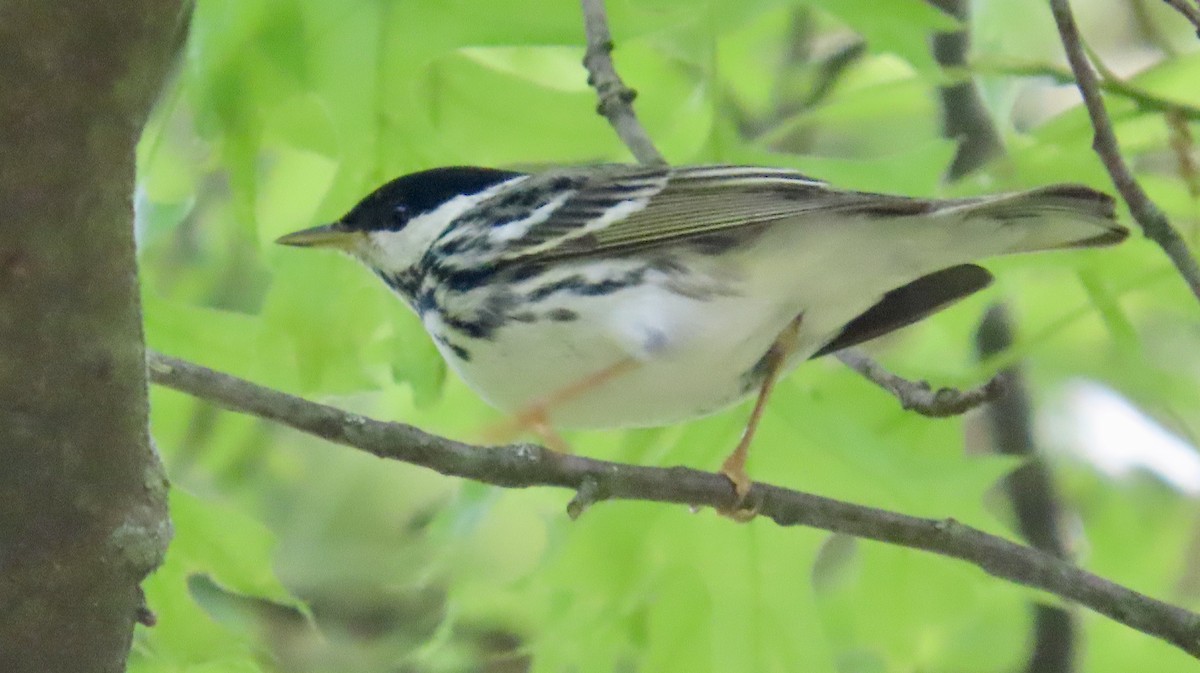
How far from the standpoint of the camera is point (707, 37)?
2.03 metres

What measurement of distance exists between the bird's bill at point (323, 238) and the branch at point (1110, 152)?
108 cm

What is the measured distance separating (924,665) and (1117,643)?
424 millimetres

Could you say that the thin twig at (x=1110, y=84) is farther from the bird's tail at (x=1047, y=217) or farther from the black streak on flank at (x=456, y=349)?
the black streak on flank at (x=456, y=349)

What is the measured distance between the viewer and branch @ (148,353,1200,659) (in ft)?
4.31

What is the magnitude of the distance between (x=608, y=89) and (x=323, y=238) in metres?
0.48

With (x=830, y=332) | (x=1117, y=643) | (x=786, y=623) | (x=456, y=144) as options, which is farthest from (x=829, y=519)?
(x=1117, y=643)

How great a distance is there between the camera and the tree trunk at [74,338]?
102 centimetres

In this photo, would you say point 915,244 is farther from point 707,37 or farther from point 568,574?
point 568,574

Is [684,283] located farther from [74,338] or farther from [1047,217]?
[74,338]

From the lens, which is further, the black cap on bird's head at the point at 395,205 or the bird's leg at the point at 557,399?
the black cap on bird's head at the point at 395,205

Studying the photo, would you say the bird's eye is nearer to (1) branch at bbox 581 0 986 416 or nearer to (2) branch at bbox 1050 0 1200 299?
(1) branch at bbox 581 0 986 416

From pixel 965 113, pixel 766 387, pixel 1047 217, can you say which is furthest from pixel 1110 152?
pixel 965 113

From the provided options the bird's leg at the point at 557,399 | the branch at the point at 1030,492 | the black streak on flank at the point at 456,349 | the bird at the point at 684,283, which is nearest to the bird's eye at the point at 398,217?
the bird at the point at 684,283

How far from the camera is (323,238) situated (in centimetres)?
216
